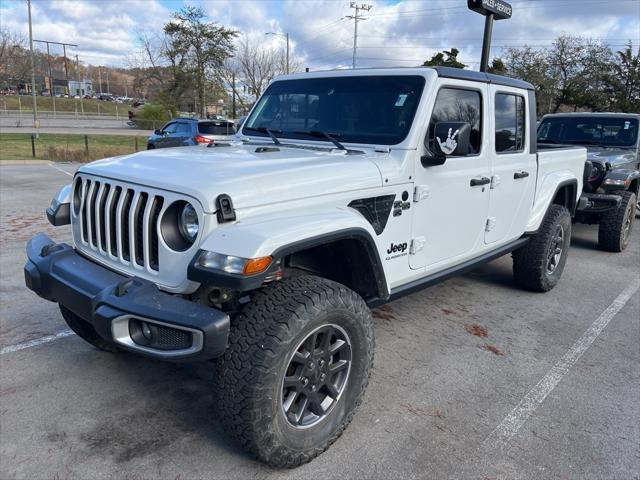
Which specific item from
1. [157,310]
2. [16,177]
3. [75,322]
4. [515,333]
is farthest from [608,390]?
[16,177]

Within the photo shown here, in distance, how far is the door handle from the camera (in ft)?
12.8

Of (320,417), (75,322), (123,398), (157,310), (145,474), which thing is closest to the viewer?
(157,310)

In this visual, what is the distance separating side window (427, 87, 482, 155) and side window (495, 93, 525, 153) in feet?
0.99

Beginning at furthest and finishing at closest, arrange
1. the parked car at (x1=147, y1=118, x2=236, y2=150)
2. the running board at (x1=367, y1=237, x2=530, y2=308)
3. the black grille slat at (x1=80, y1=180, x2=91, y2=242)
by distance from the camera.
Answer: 1. the parked car at (x1=147, y1=118, x2=236, y2=150)
2. the running board at (x1=367, y1=237, x2=530, y2=308)
3. the black grille slat at (x1=80, y1=180, x2=91, y2=242)

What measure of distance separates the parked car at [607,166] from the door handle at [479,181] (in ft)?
10.0

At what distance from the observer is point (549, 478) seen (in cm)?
263

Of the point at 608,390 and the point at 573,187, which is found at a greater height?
the point at 573,187

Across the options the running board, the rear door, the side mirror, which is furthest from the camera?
the rear door

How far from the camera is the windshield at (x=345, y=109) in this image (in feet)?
11.5

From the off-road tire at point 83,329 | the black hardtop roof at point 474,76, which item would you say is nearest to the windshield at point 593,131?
the black hardtop roof at point 474,76

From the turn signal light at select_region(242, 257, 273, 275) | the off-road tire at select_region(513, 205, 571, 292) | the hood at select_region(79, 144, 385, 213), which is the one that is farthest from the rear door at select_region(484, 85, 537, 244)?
the turn signal light at select_region(242, 257, 273, 275)

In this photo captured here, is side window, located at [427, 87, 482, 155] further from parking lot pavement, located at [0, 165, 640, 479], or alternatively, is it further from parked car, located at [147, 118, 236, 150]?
parked car, located at [147, 118, 236, 150]

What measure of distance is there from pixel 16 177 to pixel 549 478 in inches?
513

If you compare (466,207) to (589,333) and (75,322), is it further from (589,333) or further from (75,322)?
(75,322)
